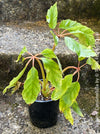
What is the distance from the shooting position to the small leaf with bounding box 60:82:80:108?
1.06m

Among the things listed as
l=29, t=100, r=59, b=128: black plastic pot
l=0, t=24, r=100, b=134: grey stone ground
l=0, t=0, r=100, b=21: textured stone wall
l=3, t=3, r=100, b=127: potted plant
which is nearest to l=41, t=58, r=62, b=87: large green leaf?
l=3, t=3, r=100, b=127: potted plant

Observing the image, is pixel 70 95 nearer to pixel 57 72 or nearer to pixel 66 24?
pixel 57 72

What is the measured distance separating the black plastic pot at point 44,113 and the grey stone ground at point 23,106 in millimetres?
47

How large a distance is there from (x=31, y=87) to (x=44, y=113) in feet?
1.17

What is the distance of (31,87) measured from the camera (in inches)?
38.9

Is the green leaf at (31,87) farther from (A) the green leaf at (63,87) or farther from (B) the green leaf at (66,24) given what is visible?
(B) the green leaf at (66,24)

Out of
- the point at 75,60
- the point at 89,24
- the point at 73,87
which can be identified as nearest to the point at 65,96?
the point at 73,87

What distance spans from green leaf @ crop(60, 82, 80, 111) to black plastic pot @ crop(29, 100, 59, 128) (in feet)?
0.56

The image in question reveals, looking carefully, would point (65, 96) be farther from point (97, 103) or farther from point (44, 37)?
point (44, 37)

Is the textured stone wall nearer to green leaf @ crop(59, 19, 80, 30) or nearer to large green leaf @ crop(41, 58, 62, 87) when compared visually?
green leaf @ crop(59, 19, 80, 30)

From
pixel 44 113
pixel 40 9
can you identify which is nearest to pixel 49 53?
pixel 44 113

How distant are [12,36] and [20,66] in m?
0.33

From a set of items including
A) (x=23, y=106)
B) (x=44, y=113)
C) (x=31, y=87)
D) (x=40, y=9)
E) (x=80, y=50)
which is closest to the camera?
(x=80, y=50)

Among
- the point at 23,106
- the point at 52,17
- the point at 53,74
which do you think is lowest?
the point at 23,106
